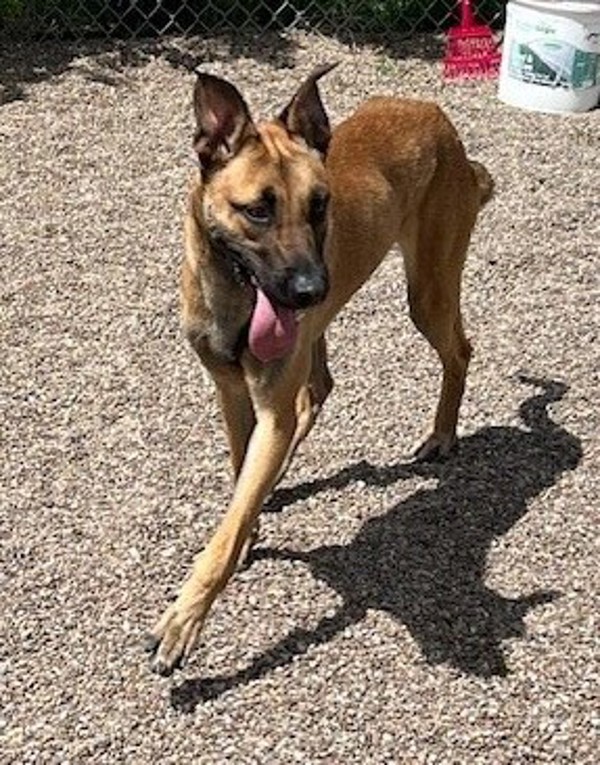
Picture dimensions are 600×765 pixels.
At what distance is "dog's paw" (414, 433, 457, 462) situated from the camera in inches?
195

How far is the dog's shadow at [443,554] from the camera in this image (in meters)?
4.03

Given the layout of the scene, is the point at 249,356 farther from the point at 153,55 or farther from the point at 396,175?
the point at 153,55

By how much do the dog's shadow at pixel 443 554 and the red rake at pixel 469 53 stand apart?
13.4ft

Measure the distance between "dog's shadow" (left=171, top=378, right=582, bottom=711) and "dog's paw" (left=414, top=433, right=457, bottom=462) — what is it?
0.04m

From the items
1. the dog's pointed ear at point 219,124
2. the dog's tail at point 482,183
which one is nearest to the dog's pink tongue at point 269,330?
the dog's pointed ear at point 219,124

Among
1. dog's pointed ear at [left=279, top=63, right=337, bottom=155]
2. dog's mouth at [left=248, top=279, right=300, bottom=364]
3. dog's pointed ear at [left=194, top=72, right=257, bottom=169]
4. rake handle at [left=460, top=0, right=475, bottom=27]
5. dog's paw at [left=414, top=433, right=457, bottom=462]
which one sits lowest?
rake handle at [left=460, top=0, right=475, bottom=27]

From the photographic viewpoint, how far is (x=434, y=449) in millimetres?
4945

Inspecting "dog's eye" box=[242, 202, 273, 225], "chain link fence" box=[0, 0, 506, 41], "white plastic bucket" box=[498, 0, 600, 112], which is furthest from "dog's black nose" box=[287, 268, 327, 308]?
"chain link fence" box=[0, 0, 506, 41]

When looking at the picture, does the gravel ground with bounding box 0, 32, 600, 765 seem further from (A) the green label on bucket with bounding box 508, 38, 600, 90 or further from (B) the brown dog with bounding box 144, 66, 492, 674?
(A) the green label on bucket with bounding box 508, 38, 600, 90

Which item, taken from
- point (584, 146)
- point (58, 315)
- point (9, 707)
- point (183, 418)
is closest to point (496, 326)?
point (183, 418)

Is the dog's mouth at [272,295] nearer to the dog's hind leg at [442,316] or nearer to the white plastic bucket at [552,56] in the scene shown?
the dog's hind leg at [442,316]

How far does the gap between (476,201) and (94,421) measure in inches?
62.9

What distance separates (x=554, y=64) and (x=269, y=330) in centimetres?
488

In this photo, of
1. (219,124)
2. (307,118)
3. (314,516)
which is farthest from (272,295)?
(314,516)
